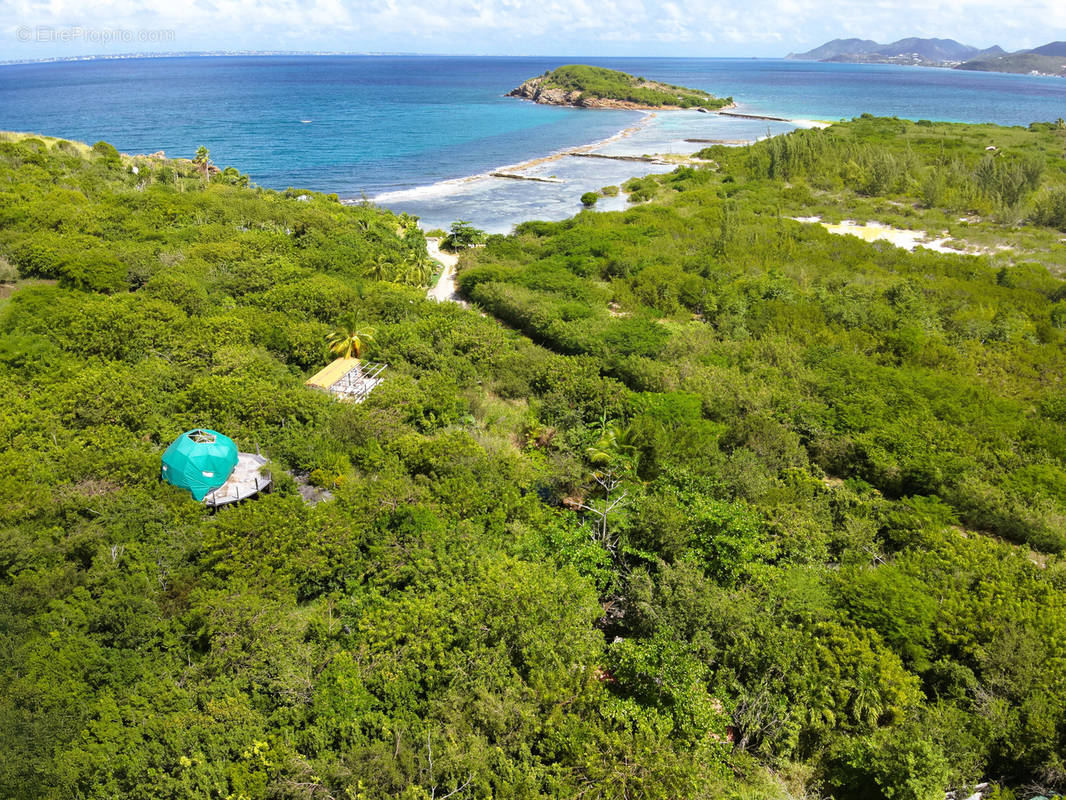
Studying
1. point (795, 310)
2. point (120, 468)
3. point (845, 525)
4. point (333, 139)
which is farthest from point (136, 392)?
point (333, 139)

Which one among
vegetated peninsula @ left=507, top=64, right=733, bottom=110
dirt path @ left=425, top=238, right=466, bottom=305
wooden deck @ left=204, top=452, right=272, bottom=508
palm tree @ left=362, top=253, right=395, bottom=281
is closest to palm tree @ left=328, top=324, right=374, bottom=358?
dirt path @ left=425, top=238, right=466, bottom=305

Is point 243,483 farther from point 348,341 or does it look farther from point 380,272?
point 380,272

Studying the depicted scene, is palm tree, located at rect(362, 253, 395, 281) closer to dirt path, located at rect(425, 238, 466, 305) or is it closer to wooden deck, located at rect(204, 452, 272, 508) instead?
dirt path, located at rect(425, 238, 466, 305)

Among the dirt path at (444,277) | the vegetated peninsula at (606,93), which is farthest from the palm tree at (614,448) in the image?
the vegetated peninsula at (606,93)

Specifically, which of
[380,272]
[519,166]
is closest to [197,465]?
[380,272]

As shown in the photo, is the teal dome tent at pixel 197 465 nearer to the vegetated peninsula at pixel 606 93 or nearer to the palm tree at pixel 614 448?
the palm tree at pixel 614 448
